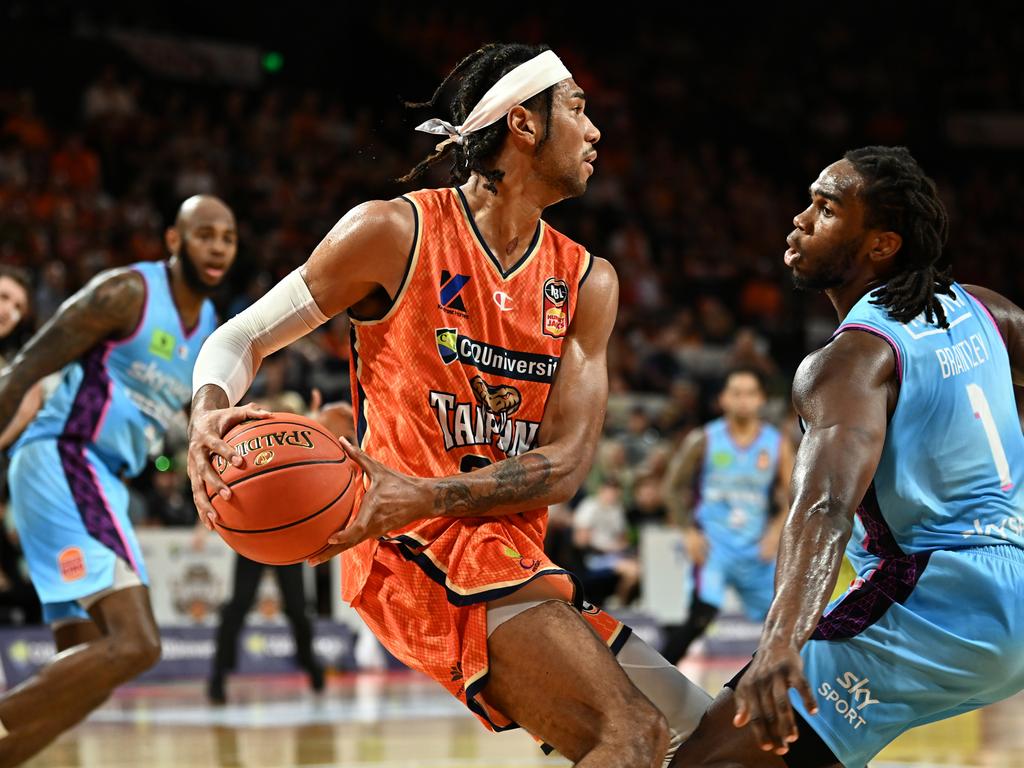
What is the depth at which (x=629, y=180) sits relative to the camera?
59.6 feet

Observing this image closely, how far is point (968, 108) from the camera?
Result: 21500mm

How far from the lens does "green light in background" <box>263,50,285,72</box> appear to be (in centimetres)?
1703

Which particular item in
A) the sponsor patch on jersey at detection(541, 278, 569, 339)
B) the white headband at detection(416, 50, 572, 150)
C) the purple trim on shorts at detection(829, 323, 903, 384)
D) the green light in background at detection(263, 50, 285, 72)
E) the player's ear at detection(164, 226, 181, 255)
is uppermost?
the green light in background at detection(263, 50, 285, 72)

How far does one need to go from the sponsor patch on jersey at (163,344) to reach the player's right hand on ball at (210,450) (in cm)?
258

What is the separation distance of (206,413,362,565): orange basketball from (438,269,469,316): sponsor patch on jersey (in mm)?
641

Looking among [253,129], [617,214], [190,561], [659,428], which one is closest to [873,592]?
[190,561]

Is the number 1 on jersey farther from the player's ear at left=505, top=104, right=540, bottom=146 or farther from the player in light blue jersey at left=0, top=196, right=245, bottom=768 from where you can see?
the player in light blue jersey at left=0, top=196, right=245, bottom=768

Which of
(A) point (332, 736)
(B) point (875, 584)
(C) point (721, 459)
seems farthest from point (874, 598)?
(C) point (721, 459)

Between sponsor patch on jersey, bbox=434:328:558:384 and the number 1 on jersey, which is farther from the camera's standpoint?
sponsor patch on jersey, bbox=434:328:558:384

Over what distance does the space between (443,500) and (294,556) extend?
394 mm

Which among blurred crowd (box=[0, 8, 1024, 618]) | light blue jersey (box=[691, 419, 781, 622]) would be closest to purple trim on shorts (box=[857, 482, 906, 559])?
blurred crowd (box=[0, 8, 1024, 618])

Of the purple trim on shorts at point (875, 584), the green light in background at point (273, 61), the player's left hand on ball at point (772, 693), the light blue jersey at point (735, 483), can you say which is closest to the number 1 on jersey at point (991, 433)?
the purple trim on shorts at point (875, 584)

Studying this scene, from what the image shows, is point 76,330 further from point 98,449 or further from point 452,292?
point 452,292

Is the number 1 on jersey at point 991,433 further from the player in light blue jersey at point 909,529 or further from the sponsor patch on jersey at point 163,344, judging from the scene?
the sponsor patch on jersey at point 163,344
